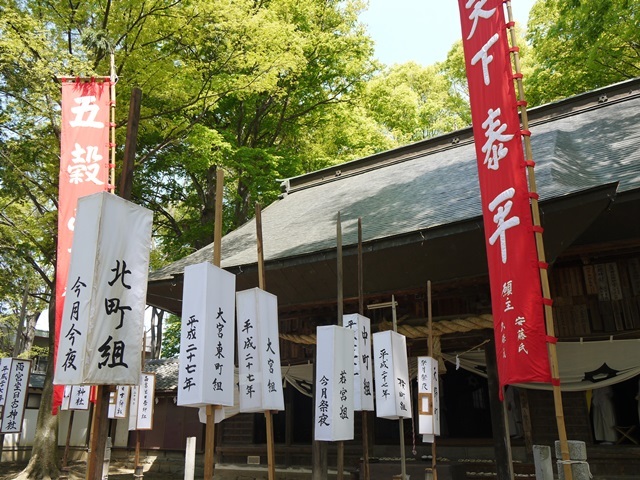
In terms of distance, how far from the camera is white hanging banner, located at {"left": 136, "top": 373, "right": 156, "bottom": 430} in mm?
9148

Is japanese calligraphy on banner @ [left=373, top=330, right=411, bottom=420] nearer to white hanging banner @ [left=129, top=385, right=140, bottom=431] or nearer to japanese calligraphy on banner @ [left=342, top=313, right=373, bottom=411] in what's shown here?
japanese calligraphy on banner @ [left=342, top=313, right=373, bottom=411]

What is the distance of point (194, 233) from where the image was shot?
1730cm

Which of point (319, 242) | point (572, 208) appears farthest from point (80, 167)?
point (572, 208)

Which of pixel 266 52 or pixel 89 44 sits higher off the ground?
pixel 266 52

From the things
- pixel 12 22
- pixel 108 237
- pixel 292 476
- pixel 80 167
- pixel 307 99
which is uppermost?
pixel 307 99

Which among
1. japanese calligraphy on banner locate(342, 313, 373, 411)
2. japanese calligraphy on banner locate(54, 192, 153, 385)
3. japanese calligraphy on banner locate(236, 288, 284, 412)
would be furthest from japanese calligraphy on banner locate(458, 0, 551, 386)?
japanese calligraphy on banner locate(54, 192, 153, 385)

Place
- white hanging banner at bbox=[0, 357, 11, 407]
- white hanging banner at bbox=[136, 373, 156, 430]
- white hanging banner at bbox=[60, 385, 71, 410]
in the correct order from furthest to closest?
1. white hanging banner at bbox=[0, 357, 11, 407]
2. white hanging banner at bbox=[136, 373, 156, 430]
3. white hanging banner at bbox=[60, 385, 71, 410]

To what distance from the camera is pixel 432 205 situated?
330 inches

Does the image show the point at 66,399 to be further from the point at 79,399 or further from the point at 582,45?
the point at 582,45

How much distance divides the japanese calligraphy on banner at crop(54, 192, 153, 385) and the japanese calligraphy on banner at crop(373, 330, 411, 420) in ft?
10.6

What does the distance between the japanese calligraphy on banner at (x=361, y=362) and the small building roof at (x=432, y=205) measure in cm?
138

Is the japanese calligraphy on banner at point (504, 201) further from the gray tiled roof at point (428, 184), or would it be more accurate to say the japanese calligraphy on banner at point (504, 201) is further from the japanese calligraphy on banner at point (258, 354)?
the japanese calligraphy on banner at point (258, 354)

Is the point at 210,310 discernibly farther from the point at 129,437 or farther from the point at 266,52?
the point at 129,437

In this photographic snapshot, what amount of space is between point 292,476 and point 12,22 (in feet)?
34.9
